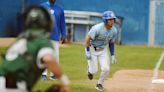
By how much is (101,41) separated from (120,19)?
69.5 feet

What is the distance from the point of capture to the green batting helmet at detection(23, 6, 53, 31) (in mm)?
4531

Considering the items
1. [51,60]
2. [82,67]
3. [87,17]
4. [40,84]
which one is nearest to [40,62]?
[51,60]

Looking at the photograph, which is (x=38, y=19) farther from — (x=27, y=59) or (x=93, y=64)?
(x=93, y=64)

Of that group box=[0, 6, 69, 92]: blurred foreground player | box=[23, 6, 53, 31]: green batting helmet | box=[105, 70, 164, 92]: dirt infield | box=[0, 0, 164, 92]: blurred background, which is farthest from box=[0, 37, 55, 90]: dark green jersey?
box=[0, 0, 164, 92]: blurred background

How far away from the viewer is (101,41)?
10.7 metres

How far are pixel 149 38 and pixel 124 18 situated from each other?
6.69 feet

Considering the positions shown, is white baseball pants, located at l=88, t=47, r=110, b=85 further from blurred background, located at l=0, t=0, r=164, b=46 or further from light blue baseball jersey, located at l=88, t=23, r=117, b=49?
blurred background, located at l=0, t=0, r=164, b=46

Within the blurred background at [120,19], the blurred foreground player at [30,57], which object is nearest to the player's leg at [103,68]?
the blurred foreground player at [30,57]

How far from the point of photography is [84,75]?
46.5ft

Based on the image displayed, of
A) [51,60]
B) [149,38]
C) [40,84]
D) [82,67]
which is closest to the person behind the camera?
[51,60]

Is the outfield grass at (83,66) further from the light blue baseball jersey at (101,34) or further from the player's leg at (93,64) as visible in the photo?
the light blue baseball jersey at (101,34)

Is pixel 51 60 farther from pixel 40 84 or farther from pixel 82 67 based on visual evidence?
pixel 82 67

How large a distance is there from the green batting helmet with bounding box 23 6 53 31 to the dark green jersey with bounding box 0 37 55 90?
0.15 meters

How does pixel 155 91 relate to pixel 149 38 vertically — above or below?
above
